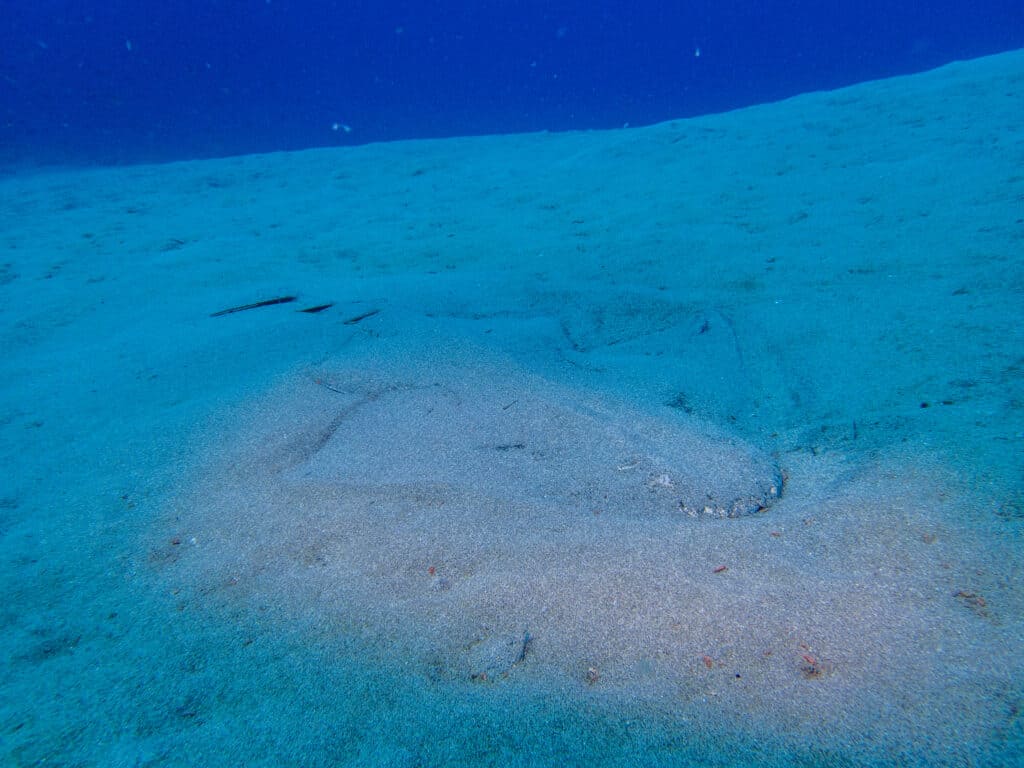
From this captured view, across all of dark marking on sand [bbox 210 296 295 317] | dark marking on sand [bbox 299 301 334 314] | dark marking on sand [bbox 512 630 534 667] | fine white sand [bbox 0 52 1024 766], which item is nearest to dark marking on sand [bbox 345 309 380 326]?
fine white sand [bbox 0 52 1024 766]

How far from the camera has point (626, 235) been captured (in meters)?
4.71

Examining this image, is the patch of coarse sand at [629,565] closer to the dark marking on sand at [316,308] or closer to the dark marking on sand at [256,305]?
the dark marking on sand at [316,308]

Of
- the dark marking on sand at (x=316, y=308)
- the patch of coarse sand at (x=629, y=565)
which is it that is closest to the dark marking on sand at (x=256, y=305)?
the dark marking on sand at (x=316, y=308)

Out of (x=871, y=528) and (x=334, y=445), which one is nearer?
(x=871, y=528)

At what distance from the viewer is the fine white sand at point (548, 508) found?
47.7 inches

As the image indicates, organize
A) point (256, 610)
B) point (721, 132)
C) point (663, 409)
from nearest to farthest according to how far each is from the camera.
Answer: point (256, 610), point (663, 409), point (721, 132)

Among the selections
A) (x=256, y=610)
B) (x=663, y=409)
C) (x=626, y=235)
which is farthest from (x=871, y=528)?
(x=626, y=235)

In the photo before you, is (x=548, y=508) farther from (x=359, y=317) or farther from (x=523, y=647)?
(x=359, y=317)

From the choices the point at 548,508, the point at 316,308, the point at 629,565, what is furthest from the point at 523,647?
the point at 316,308

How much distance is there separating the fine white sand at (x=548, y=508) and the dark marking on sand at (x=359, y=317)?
0.8 inches

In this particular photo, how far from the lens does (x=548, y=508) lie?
181cm

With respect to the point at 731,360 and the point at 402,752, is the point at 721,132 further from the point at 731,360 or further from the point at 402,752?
the point at 402,752

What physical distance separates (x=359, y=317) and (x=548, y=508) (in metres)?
2.13

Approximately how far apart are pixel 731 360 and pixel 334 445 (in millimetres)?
2010
